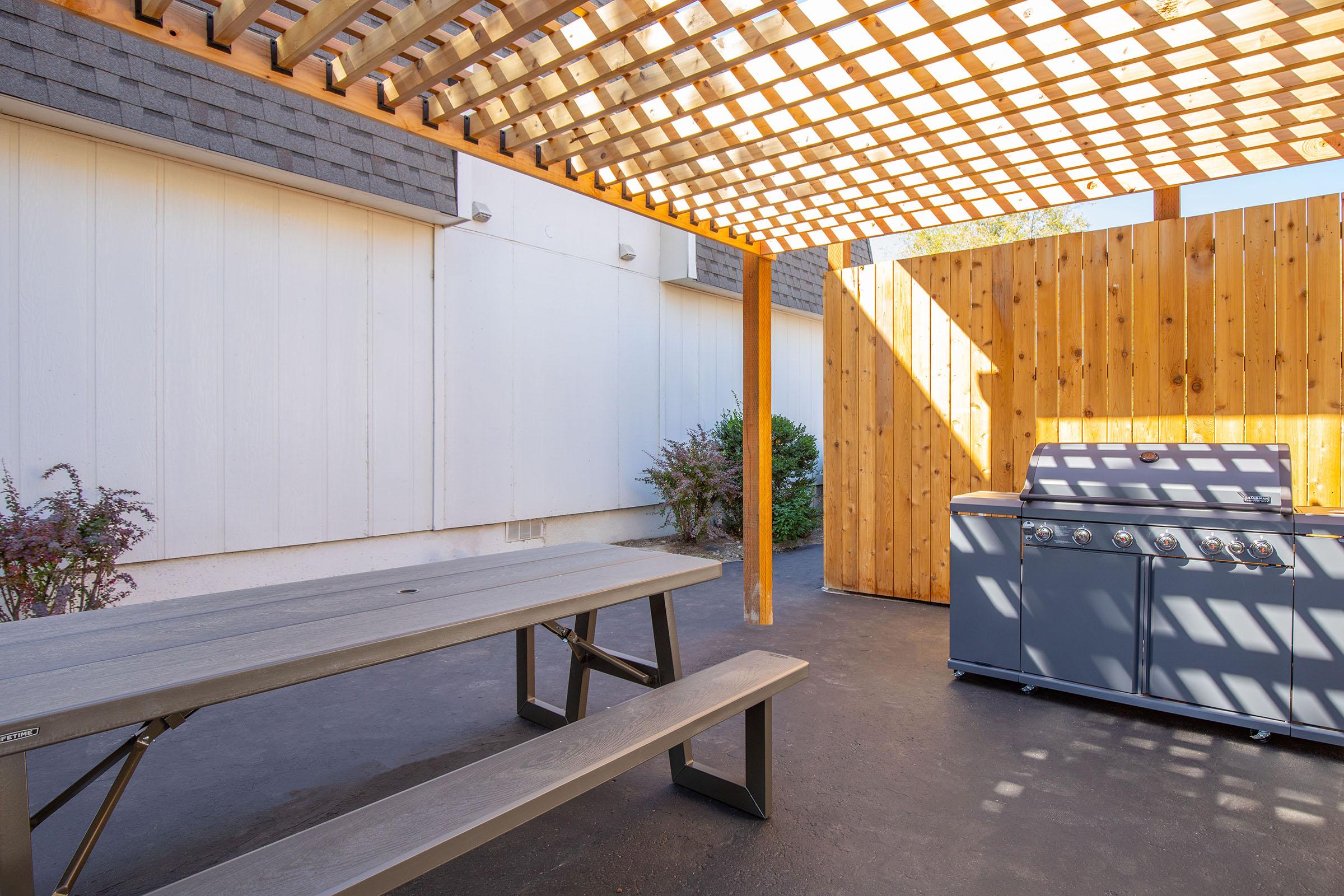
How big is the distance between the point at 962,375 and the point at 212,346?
16.3 feet

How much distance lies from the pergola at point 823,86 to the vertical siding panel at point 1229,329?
1.63ft

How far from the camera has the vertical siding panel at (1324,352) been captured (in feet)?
12.1

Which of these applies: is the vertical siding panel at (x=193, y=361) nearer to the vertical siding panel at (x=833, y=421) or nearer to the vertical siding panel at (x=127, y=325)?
the vertical siding panel at (x=127, y=325)

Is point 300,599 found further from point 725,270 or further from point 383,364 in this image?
point 725,270

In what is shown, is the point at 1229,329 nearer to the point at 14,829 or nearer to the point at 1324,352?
the point at 1324,352

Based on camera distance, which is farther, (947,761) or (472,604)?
(947,761)

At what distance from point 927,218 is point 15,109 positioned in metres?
4.99

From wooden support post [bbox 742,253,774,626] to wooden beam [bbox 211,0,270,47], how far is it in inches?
120

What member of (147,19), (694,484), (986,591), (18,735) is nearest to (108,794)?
(18,735)

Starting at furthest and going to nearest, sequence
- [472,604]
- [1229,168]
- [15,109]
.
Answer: [15,109], [1229,168], [472,604]

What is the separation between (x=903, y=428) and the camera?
5.24 m

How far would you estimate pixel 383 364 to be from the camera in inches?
222

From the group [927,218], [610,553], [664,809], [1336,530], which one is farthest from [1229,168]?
[664,809]

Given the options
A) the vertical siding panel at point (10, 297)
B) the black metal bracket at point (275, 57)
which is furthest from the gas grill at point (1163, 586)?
the vertical siding panel at point (10, 297)
